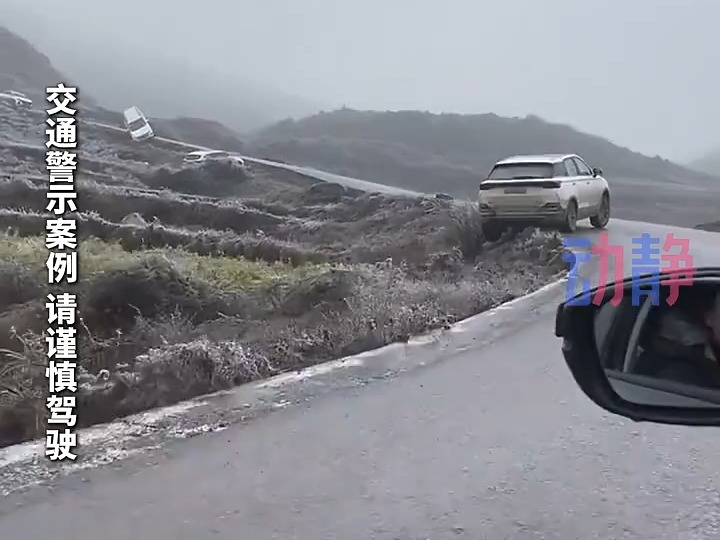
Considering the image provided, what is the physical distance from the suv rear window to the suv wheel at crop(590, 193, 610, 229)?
2.53 metres

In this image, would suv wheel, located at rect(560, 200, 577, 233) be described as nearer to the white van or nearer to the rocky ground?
the rocky ground

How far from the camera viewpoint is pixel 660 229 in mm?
20234

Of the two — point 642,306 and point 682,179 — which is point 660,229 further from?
point 682,179

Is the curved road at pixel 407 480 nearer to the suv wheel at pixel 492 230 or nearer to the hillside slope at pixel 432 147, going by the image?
the suv wheel at pixel 492 230

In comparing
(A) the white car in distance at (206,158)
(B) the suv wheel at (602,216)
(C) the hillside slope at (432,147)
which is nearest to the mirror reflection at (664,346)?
(B) the suv wheel at (602,216)

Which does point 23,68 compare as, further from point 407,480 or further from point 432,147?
point 407,480

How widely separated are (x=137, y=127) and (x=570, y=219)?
3979cm

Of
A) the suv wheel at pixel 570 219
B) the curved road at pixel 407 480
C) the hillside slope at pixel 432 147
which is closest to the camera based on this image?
the curved road at pixel 407 480

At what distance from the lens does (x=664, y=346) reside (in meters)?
2.45

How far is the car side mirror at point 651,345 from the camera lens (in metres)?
2.36

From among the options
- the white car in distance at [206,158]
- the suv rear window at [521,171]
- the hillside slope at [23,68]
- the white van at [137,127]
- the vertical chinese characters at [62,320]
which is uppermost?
the hillside slope at [23,68]

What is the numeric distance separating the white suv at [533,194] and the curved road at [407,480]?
10221mm

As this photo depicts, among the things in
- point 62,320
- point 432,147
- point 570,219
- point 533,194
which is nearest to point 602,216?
point 570,219

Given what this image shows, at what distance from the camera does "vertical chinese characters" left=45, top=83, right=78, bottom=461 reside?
18.3 ft
